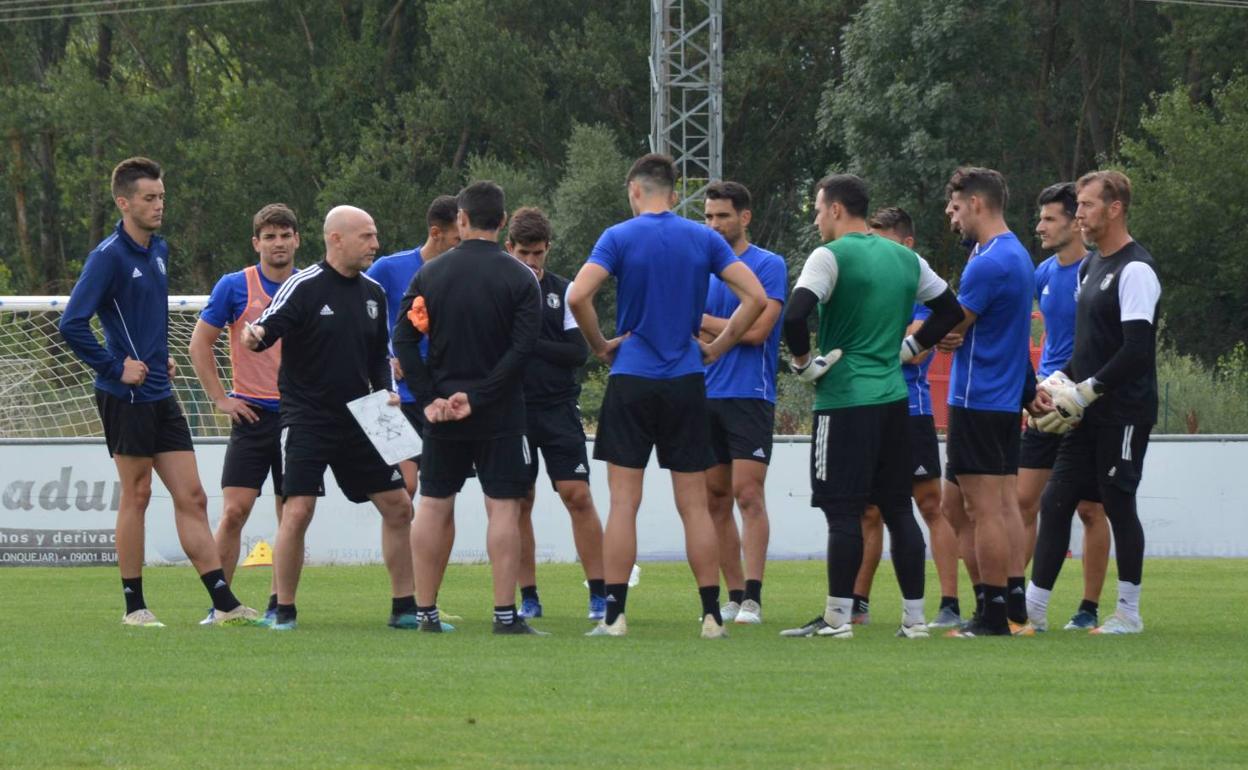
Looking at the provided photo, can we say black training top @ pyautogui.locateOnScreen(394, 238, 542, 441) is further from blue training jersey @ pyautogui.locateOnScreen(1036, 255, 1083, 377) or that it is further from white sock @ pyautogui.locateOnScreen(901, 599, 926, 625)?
blue training jersey @ pyautogui.locateOnScreen(1036, 255, 1083, 377)

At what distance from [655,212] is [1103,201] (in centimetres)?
213

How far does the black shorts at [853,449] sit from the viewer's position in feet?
27.4

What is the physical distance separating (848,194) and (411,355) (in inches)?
82.7

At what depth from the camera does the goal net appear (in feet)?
64.0

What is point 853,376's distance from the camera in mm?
8367

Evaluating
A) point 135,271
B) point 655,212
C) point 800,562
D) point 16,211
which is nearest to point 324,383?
point 135,271

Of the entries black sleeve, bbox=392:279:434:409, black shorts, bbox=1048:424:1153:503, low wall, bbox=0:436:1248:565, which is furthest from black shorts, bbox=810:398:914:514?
low wall, bbox=0:436:1248:565

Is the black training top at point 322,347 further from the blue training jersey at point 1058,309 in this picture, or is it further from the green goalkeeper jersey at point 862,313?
the blue training jersey at point 1058,309

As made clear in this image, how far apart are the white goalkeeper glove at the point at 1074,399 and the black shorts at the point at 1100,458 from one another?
0.69ft

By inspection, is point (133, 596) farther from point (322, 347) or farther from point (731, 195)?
point (731, 195)

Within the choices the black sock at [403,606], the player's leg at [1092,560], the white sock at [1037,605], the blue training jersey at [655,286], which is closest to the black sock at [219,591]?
the black sock at [403,606]

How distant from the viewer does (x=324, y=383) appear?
29.8 ft

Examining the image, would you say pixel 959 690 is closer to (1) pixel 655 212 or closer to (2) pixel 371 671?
(2) pixel 371 671

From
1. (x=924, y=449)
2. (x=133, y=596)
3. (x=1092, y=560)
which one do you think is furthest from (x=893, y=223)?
(x=133, y=596)
